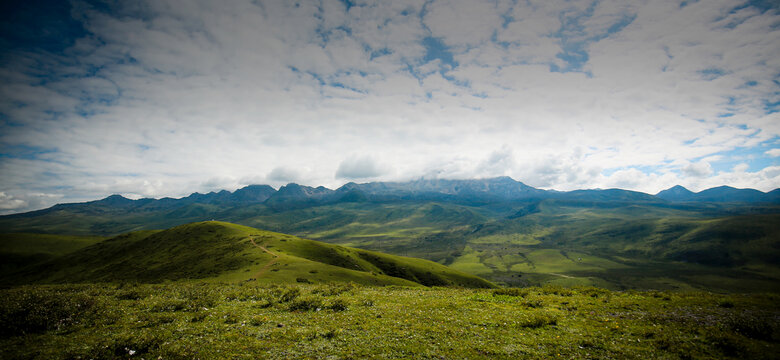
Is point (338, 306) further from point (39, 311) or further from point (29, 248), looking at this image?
point (29, 248)

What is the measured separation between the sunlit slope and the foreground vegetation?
32.6 meters

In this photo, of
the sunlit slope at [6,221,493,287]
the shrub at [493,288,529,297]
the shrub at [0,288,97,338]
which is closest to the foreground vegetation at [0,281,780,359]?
the shrub at [0,288,97,338]

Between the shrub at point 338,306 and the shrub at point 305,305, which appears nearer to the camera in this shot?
the shrub at point 338,306

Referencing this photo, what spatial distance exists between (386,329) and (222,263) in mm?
63794

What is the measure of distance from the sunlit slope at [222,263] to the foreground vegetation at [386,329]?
32618mm

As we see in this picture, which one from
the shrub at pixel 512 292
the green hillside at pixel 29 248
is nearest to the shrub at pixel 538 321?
the shrub at pixel 512 292

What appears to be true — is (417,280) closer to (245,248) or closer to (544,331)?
(245,248)

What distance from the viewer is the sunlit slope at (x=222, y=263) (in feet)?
198

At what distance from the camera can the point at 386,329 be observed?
714 inches

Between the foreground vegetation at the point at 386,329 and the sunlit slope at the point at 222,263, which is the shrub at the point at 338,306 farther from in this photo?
the sunlit slope at the point at 222,263

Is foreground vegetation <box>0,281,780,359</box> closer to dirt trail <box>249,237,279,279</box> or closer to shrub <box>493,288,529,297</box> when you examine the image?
shrub <box>493,288,529,297</box>

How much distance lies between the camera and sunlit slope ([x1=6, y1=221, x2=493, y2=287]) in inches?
2375

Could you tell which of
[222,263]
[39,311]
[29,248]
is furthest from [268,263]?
[29,248]

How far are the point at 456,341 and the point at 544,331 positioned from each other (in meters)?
6.00
